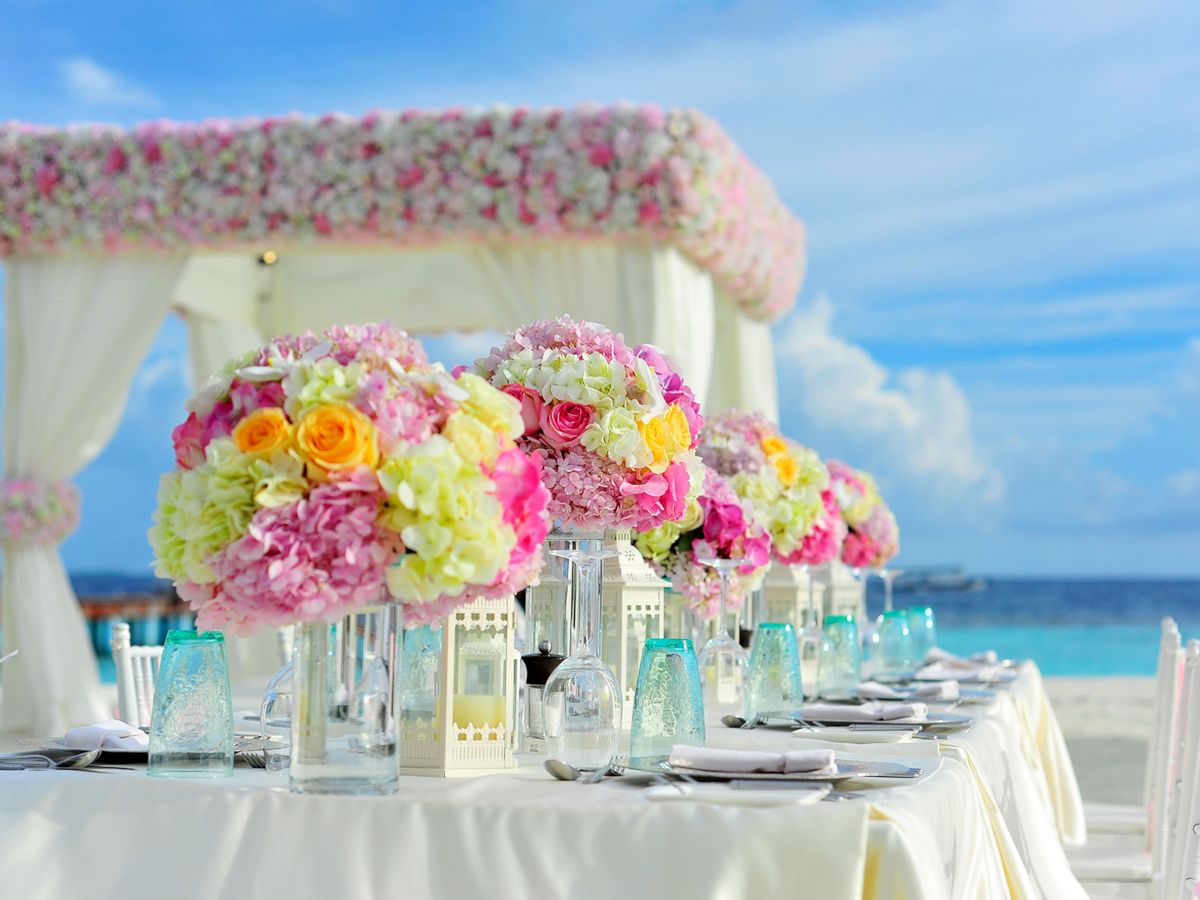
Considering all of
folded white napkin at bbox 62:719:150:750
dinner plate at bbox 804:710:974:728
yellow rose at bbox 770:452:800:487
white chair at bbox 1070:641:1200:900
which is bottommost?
white chair at bbox 1070:641:1200:900

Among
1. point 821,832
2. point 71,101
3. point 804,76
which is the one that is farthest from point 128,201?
point 71,101

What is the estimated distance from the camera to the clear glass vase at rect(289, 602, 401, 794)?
1.73 metres

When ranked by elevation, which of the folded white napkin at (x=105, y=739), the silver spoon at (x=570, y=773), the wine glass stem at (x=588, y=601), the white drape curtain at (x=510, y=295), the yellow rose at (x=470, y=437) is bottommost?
the silver spoon at (x=570, y=773)

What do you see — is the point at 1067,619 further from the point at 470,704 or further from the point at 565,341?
the point at 470,704

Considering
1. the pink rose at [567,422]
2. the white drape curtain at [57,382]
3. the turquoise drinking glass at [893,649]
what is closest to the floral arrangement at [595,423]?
the pink rose at [567,422]

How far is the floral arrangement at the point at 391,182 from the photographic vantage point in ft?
20.1

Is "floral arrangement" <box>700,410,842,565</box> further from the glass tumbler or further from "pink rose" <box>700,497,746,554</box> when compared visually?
the glass tumbler

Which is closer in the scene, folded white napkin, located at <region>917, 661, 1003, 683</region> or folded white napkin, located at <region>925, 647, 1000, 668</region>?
folded white napkin, located at <region>917, 661, 1003, 683</region>

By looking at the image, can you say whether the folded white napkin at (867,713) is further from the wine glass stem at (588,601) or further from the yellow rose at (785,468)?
the yellow rose at (785,468)

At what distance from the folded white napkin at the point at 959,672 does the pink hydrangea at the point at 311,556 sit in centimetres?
239

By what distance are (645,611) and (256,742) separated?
84 cm

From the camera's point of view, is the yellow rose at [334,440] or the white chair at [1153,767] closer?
the yellow rose at [334,440]

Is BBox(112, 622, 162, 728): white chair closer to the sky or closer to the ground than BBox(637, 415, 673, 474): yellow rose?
closer to the ground

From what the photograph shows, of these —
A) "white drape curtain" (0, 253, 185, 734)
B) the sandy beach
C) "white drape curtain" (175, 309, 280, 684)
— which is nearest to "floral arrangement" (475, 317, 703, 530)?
"white drape curtain" (0, 253, 185, 734)
